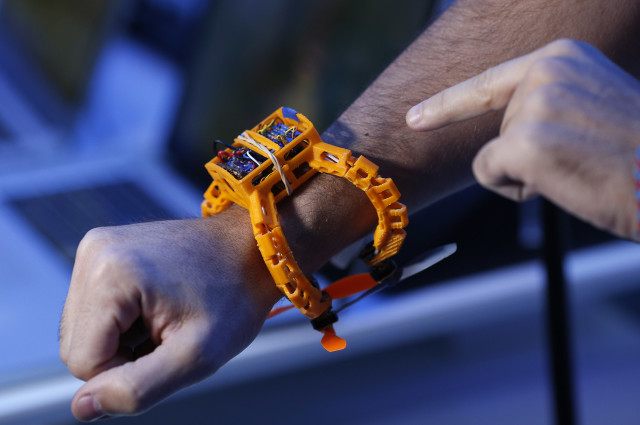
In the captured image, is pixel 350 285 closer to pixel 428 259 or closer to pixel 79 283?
pixel 428 259

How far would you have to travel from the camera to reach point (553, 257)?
1.00 metres

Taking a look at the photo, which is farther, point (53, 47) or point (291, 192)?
point (53, 47)

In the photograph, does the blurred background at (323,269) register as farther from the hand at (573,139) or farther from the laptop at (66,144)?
the hand at (573,139)

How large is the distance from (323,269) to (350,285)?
0.53 meters

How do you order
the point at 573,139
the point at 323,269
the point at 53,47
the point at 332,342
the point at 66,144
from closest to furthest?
the point at 573,139 < the point at 332,342 < the point at 323,269 < the point at 66,144 < the point at 53,47

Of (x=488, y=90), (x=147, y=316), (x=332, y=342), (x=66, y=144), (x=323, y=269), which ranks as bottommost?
(x=323, y=269)

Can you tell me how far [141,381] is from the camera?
0.58 meters

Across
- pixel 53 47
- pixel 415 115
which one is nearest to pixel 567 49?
pixel 415 115

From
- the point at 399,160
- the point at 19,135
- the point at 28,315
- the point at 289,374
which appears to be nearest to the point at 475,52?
the point at 399,160

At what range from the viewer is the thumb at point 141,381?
1.91 feet

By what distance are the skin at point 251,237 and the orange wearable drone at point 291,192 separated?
4cm

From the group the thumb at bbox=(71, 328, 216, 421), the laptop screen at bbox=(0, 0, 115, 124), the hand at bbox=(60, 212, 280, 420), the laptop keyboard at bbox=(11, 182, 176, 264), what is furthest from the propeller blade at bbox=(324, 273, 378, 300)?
the laptop screen at bbox=(0, 0, 115, 124)

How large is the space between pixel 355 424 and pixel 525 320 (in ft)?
1.68

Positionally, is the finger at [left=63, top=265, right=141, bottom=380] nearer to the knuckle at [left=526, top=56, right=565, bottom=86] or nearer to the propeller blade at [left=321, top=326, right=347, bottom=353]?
the propeller blade at [left=321, top=326, right=347, bottom=353]
